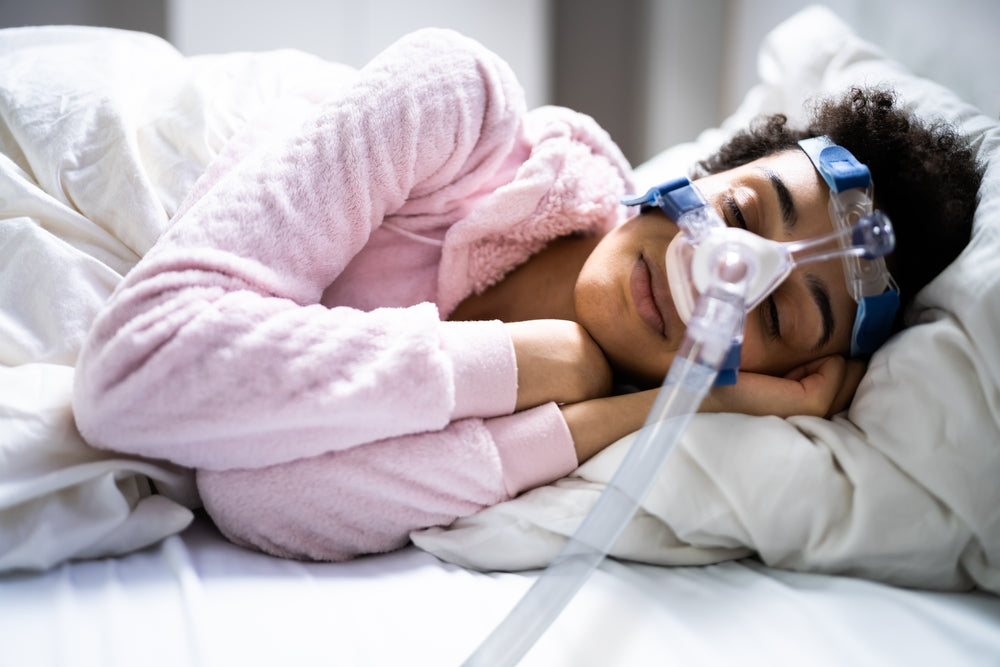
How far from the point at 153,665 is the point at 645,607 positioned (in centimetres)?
41

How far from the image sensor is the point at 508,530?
78cm

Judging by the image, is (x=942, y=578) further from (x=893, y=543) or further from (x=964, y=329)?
(x=964, y=329)

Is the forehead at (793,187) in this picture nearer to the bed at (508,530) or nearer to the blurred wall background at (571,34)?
the bed at (508,530)

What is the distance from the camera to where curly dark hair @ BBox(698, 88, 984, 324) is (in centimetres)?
87

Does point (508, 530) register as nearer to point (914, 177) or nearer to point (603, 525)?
point (603, 525)

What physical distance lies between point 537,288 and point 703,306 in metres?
0.35

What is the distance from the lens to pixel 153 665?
1.92 ft

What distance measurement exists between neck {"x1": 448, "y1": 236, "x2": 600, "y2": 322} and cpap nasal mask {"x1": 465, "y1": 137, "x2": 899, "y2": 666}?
0.43 feet

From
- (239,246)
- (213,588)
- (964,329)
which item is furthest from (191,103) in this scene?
(964,329)

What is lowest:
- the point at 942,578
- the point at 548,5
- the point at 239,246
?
the point at 942,578

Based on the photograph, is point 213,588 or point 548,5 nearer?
point 213,588

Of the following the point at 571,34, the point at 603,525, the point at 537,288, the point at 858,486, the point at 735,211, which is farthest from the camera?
the point at 571,34

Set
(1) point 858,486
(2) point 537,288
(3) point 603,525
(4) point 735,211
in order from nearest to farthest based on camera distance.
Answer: (3) point 603,525 → (1) point 858,486 → (4) point 735,211 → (2) point 537,288

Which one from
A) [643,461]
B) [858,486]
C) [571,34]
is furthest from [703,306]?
[571,34]
